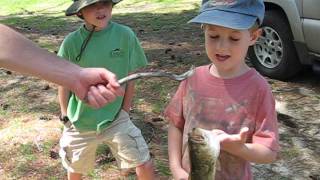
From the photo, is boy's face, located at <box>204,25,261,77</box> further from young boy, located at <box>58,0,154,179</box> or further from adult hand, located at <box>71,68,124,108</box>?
young boy, located at <box>58,0,154,179</box>

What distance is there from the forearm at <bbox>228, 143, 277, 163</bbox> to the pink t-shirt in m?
0.02

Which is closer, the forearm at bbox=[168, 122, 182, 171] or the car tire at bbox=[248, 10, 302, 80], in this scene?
the forearm at bbox=[168, 122, 182, 171]

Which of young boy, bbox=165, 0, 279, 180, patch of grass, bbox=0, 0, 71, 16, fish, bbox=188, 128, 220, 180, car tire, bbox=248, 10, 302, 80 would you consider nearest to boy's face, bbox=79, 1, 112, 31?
young boy, bbox=165, 0, 279, 180

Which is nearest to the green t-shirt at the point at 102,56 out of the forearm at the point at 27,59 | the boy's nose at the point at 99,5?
the boy's nose at the point at 99,5

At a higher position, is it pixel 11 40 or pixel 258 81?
pixel 11 40

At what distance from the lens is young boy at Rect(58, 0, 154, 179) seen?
3236mm

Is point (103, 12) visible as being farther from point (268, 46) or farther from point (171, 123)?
point (268, 46)

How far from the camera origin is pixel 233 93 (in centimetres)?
221

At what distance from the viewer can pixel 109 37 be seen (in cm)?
329

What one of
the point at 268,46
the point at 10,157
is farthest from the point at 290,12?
the point at 10,157

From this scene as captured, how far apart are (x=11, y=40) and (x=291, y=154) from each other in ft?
9.33

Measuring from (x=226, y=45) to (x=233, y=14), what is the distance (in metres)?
0.13

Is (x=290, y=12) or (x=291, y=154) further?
(x=290, y=12)

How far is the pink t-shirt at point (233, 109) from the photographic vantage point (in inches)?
85.7
